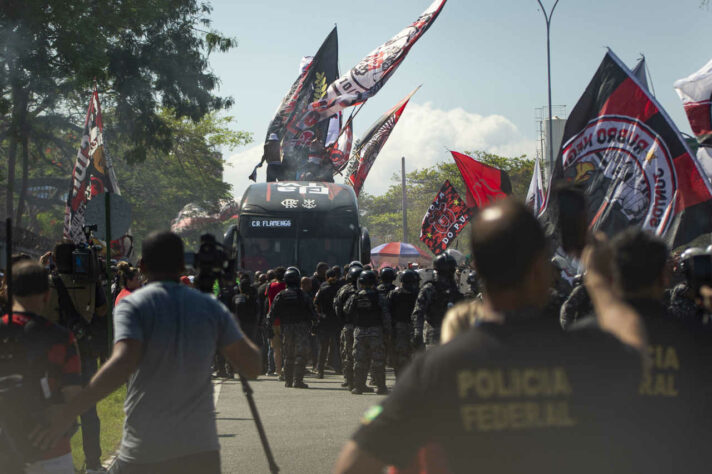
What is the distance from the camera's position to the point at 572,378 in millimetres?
2461

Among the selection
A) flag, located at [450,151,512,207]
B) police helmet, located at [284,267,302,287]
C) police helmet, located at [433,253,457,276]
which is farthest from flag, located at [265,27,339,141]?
police helmet, located at [433,253,457,276]

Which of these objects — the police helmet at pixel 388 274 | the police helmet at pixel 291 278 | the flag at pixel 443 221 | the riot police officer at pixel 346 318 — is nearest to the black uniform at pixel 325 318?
the police helmet at pixel 291 278

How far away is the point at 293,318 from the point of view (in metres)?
15.8

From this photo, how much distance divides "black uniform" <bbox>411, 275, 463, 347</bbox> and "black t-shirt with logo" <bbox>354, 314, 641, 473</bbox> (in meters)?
9.51

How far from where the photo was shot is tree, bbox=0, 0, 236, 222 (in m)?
22.2

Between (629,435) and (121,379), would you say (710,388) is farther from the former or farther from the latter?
(121,379)

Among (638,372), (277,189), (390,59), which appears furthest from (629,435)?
(390,59)

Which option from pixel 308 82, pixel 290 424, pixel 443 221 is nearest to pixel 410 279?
pixel 290 424

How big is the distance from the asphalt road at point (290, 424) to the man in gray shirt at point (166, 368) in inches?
161

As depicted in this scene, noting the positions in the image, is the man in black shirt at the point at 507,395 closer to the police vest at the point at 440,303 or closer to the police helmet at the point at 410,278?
the police vest at the point at 440,303

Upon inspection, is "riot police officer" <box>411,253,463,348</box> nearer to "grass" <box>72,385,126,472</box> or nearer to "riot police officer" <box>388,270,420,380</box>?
"riot police officer" <box>388,270,420,380</box>

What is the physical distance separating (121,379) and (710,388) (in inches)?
91.0

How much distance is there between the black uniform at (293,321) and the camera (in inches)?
614

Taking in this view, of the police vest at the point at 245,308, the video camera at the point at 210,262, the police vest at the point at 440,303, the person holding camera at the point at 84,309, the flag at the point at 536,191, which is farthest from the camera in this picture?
the flag at the point at 536,191
